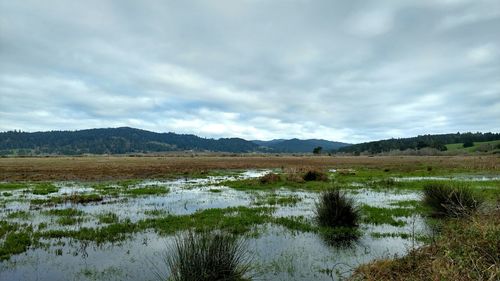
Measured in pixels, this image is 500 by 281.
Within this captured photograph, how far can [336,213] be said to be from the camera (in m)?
15.3

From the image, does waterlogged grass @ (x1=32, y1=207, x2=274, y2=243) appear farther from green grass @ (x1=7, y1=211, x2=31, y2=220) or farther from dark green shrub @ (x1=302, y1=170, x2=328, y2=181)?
dark green shrub @ (x1=302, y1=170, x2=328, y2=181)

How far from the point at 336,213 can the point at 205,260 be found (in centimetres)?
902

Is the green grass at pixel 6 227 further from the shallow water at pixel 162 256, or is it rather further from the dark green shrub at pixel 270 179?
the dark green shrub at pixel 270 179

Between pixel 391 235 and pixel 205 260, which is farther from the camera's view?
pixel 391 235

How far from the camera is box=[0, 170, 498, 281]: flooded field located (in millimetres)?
10094

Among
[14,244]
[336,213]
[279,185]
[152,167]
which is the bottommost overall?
[14,244]

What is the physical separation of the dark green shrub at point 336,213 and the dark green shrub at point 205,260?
309 inches

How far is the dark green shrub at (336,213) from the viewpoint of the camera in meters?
15.3

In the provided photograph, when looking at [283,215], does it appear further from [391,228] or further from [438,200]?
[438,200]

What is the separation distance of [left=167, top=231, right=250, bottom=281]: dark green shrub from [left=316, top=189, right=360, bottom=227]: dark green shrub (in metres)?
7.85

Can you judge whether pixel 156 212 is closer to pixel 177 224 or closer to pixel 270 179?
pixel 177 224

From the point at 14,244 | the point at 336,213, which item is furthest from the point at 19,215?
the point at 336,213

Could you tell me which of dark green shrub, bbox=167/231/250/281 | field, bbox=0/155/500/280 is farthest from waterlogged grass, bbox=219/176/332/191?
dark green shrub, bbox=167/231/250/281

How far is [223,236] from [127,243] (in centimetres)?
610
